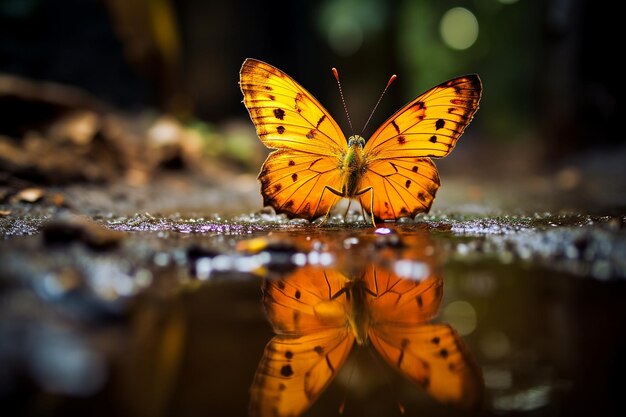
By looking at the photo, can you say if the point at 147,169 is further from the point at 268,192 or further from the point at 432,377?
the point at 432,377

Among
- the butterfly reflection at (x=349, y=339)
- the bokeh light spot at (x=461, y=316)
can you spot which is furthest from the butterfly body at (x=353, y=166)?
the bokeh light spot at (x=461, y=316)

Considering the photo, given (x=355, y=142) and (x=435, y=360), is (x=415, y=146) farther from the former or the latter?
(x=435, y=360)

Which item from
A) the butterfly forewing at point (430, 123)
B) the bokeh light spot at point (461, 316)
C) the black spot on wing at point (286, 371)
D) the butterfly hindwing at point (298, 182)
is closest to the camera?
the black spot on wing at point (286, 371)

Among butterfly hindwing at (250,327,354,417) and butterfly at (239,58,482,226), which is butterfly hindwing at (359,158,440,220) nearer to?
butterfly at (239,58,482,226)

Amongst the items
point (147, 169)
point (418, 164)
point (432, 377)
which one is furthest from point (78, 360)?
point (147, 169)

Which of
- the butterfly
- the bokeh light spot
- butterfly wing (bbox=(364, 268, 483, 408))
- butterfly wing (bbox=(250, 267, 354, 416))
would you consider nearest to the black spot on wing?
butterfly wing (bbox=(250, 267, 354, 416))

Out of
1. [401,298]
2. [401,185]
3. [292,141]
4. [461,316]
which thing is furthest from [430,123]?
[461,316]

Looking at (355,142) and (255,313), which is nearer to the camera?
(255,313)

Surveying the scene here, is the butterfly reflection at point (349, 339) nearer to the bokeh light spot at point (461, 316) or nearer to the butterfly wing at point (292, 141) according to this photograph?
the bokeh light spot at point (461, 316)
